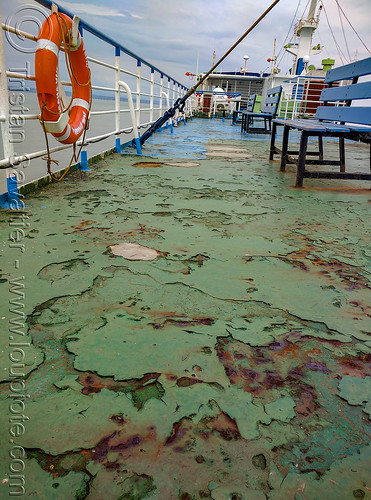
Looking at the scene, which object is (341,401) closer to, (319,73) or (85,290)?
(85,290)

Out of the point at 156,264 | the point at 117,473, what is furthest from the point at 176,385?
the point at 156,264

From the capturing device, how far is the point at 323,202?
246 cm

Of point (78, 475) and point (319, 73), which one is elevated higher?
point (319, 73)

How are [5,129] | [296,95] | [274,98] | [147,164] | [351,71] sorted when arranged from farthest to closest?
[296,95]
[274,98]
[147,164]
[351,71]
[5,129]

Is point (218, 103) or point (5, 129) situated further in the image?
point (218, 103)

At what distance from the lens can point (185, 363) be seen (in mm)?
847

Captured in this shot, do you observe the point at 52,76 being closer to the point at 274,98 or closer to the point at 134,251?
the point at 134,251

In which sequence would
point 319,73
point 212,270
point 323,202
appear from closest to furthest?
1. point 212,270
2. point 323,202
3. point 319,73

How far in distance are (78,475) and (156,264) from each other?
0.84m

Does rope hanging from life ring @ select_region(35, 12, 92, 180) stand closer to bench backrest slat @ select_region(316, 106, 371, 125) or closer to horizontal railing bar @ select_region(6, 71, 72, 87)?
horizontal railing bar @ select_region(6, 71, 72, 87)

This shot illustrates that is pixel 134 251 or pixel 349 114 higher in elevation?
pixel 349 114

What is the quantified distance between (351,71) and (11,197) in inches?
124

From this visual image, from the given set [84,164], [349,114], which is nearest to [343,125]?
[349,114]

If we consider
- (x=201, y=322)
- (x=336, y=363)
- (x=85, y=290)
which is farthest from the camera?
(x=85, y=290)
